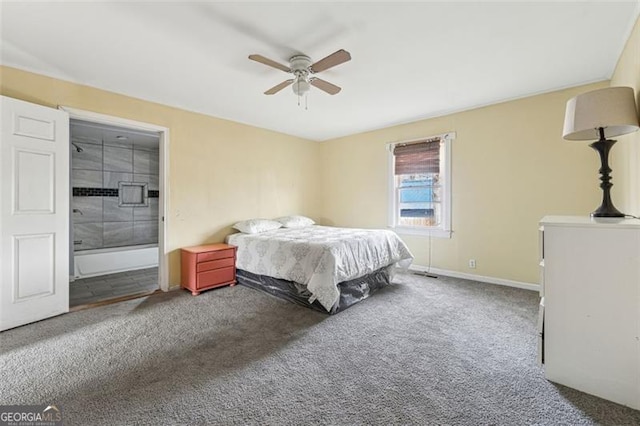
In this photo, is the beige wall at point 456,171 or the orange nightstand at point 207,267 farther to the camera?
the orange nightstand at point 207,267

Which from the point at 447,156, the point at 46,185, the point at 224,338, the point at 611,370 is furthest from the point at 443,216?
the point at 46,185

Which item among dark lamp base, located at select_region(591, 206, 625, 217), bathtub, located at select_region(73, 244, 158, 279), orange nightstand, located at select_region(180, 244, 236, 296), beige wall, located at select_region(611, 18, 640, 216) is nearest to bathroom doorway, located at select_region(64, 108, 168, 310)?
bathtub, located at select_region(73, 244, 158, 279)

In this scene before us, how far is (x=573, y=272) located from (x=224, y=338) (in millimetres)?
2577

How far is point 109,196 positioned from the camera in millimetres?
5504

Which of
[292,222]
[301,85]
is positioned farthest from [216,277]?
[301,85]

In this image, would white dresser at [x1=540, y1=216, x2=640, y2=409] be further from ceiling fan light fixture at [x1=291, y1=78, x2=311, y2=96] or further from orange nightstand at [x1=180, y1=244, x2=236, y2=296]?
orange nightstand at [x1=180, y1=244, x2=236, y2=296]

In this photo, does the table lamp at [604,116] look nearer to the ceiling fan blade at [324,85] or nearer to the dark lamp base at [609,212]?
the dark lamp base at [609,212]

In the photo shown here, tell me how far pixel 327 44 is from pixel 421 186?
283cm

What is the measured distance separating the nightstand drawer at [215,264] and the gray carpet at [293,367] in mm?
577

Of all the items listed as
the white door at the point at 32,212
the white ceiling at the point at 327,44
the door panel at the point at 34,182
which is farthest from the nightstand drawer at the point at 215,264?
the white ceiling at the point at 327,44

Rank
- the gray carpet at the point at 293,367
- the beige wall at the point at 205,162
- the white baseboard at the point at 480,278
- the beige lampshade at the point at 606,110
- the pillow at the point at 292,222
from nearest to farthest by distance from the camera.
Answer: the gray carpet at the point at 293,367 → the beige lampshade at the point at 606,110 → the beige wall at the point at 205,162 → the white baseboard at the point at 480,278 → the pillow at the point at 292,222

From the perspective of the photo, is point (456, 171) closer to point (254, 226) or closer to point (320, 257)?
point (320, 257)

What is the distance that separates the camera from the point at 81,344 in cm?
223

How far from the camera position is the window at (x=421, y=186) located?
164 inches
